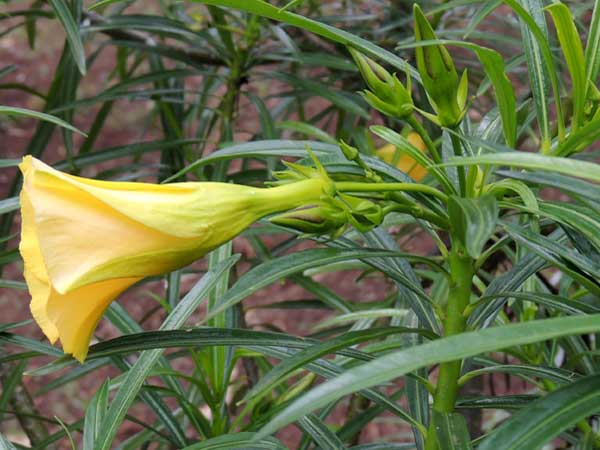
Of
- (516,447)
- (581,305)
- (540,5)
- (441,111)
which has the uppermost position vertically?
(540,5)

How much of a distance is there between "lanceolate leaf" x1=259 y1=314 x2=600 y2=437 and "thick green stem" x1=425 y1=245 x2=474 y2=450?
0.79ft

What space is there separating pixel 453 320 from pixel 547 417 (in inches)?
7.8

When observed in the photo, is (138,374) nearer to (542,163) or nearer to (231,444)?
(231,444)

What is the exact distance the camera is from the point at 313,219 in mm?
572

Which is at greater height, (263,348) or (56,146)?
(56,146)

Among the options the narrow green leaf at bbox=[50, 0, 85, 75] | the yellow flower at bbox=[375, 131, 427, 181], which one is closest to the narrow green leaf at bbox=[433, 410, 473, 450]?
the narrow green leaf at bbox=[50, 0, 85, 75]

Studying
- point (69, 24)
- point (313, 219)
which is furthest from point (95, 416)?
point (69, 24)

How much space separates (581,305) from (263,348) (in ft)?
0.86

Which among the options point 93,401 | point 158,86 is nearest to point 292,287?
point 158,86

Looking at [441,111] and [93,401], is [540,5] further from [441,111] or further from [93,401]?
[93,401]

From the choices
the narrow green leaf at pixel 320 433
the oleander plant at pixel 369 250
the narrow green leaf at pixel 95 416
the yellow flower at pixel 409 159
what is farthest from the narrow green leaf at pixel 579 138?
the yellow flower at pixel 409 159

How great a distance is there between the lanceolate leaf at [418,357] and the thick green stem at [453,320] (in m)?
0.24

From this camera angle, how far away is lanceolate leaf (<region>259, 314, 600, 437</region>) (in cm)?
40

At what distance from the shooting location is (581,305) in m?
0.64
